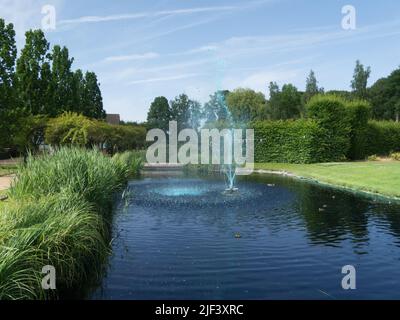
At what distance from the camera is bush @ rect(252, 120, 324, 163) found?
33.9 m

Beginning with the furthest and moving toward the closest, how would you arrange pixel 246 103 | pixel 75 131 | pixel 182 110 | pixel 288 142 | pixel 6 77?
pixel 246 103
pixel 182 110
pixel 288 142
pixel 75 131
pixel 6 77

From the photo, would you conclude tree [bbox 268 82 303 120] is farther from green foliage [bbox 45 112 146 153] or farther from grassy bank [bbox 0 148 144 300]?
grassy bank [bbox 0 148 144 300]

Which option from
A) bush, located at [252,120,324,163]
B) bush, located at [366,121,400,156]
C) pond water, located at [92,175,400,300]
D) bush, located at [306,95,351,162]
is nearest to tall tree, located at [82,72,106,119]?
bush, located at [252,120,324,163]

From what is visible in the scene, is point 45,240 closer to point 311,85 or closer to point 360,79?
point 360,79

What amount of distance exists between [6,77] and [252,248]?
26186mm

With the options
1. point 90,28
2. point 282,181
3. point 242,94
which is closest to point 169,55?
point 90,28

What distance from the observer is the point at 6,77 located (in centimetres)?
3027

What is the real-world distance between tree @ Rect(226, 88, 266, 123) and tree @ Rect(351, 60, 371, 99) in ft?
54.9

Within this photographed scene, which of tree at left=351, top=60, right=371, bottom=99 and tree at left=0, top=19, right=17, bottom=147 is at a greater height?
tree at left=351, top=60, right=371, bottom=99

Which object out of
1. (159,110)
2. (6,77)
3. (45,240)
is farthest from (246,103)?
(45,240)

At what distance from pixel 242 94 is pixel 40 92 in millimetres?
49986

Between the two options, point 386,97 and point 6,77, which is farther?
point 386,97
